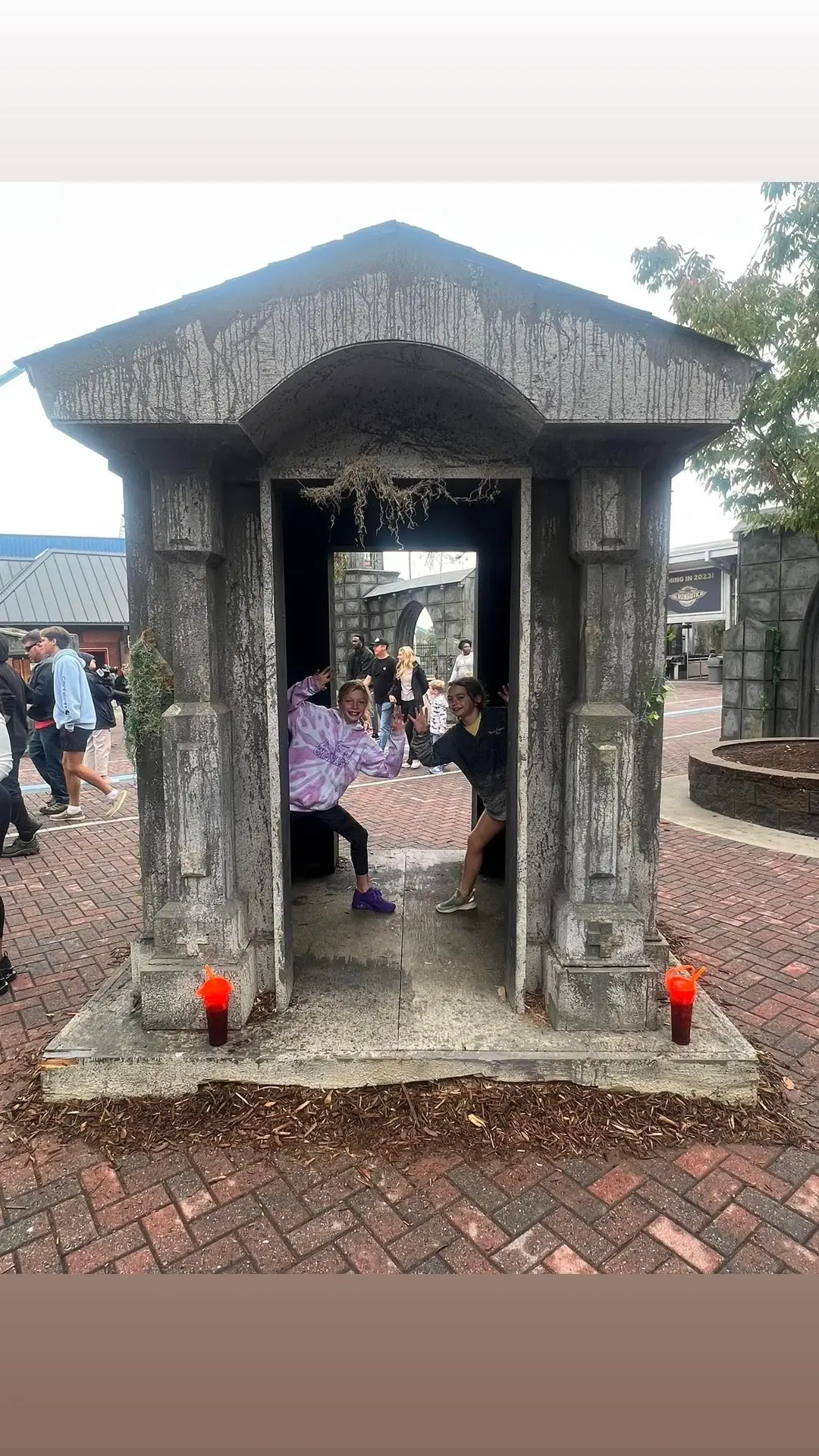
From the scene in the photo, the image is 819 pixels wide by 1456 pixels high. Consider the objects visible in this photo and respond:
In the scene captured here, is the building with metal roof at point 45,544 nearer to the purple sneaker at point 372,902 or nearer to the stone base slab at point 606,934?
the purple sneaker at point 372,902

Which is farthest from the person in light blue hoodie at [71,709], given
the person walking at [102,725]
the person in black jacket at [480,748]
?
the person in black jacket at [480,748]

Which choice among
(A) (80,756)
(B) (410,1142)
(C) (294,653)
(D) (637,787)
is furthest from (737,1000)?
(A) (80,756)

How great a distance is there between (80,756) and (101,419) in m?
6.23

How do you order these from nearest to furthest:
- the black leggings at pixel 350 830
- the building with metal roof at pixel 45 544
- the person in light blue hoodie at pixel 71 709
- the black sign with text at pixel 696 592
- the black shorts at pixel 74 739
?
the black leggings at pixel 350 830
the person in light blue hoodie at pixel 71 709
the black shorts at pixel 74 739
the black sign with text at pixel 696 592
the building with metal roof at pixel 45 544

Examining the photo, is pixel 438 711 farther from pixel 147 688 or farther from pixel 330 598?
pixel 147 688

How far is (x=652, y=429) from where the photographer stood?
3.03 m

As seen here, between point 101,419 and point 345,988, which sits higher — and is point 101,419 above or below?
above

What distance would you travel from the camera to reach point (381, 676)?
12219 millimetres

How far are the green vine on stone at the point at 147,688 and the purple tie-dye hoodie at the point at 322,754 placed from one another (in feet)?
3.39

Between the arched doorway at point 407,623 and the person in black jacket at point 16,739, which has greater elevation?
the arched doorway at point 407,623

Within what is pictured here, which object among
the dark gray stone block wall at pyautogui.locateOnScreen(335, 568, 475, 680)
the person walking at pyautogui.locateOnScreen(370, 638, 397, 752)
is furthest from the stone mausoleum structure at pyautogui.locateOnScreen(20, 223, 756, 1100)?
the dark gray stone block wall at pyautogui.locateOnScreen(335, 568, 475, 680)

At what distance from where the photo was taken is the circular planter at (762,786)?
24.5ft

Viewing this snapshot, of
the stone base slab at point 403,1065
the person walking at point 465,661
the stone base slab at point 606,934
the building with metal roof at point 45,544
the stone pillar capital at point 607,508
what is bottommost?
the stone base slab at point 403,1065

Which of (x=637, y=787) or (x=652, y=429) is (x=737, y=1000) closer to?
(x=637, y=787)
